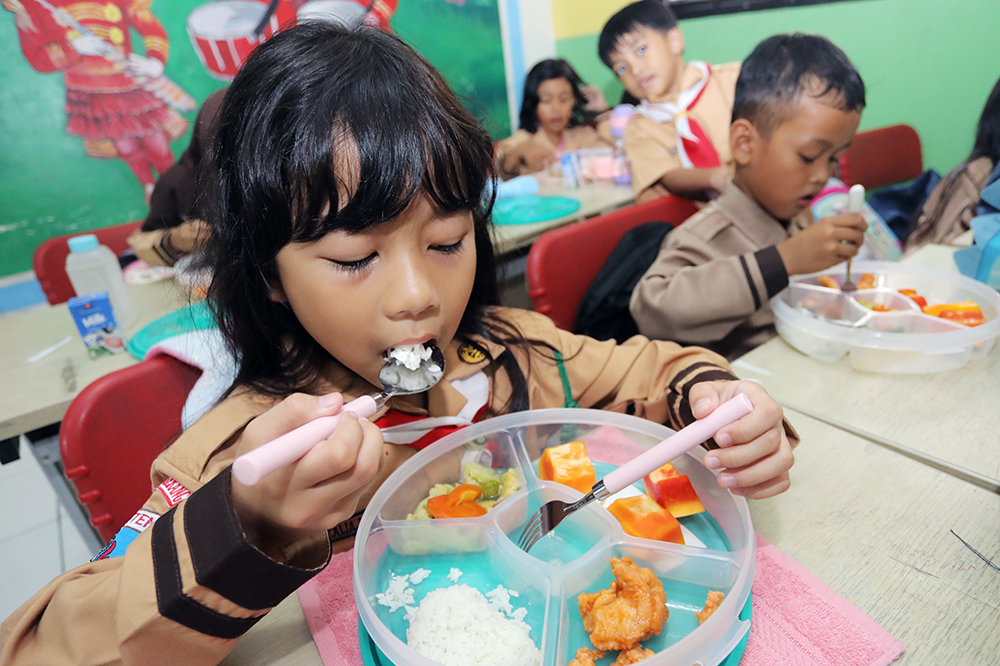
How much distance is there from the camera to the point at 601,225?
1500mm

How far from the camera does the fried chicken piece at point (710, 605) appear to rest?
538mm

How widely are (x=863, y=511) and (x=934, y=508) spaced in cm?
9

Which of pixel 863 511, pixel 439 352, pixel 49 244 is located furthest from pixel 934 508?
pixel 49 244

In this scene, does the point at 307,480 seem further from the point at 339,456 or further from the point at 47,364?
the point at 47,364

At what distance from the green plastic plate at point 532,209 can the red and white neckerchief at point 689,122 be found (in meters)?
0.67

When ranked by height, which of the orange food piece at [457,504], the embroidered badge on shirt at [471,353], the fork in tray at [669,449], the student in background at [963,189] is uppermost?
the fork in tray at [669,449]

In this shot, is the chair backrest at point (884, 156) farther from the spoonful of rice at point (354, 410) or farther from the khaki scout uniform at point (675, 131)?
the spoonful of rice at point (354, 410)

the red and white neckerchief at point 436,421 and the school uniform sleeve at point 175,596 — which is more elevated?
the school uniform sleeve at point 175,596

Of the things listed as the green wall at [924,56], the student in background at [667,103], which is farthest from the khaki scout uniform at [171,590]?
the green wall at [924,56]

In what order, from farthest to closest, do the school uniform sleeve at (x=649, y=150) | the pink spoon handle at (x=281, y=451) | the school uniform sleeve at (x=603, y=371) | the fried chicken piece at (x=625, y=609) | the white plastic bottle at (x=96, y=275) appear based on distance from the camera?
the school uniform sleeve at (x=649, y=150), the white plastic bottle at (x=96, y=275), the school uniform sleeve at (x=603, y=371), the fried chicken piece at (x=625, y=609), the pink spoon handle at (x=281, y=451)

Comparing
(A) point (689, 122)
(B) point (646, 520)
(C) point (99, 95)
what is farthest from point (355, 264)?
(C) point (99, 95)

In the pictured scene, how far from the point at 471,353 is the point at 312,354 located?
0.25 meters

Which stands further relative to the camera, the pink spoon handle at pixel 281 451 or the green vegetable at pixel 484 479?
the green vegetable at pixel 484 479

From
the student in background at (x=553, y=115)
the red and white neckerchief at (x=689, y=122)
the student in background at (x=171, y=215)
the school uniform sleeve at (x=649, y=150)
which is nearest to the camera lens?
the student in background at (x=171, y=215)
